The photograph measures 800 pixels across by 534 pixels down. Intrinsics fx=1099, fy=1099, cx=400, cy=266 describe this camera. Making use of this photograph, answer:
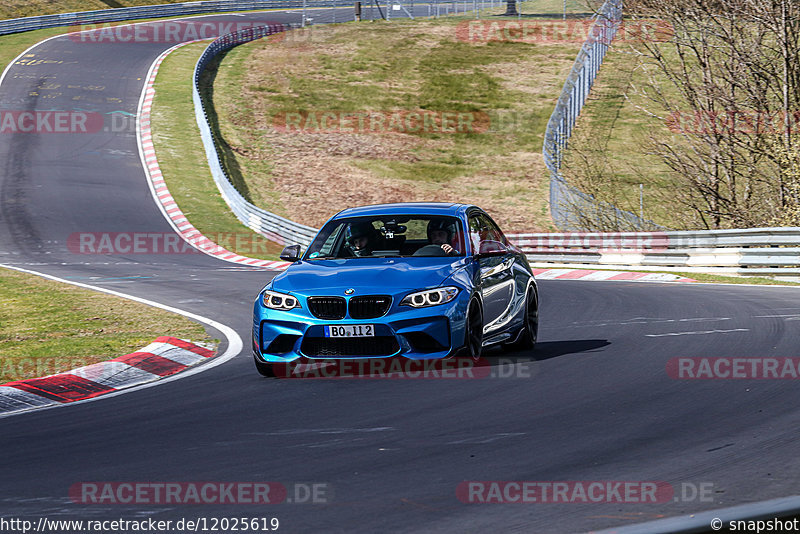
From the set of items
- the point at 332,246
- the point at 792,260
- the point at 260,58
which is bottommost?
the point at 792,260

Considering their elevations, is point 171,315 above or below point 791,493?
below

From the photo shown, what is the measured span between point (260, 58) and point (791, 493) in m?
60.1

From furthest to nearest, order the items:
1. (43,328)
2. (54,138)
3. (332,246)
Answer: (54,138)
(43,328)
(332,246)

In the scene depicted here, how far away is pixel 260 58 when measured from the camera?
207ft

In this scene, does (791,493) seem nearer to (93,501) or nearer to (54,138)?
(93,501)

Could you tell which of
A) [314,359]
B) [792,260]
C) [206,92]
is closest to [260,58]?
[206,92]

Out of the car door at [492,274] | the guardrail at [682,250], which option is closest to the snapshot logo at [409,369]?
the car door at [492,274]

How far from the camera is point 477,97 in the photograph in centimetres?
5631

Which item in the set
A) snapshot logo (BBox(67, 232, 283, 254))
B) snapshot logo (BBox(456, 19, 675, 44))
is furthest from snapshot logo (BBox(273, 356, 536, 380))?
snapshot logo (BBox(456, 19, 675, 44))

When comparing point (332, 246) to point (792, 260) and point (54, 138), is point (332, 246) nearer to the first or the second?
point (792, 260)

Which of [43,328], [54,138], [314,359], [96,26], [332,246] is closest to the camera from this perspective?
[314,359]

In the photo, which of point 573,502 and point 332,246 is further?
point 332,246

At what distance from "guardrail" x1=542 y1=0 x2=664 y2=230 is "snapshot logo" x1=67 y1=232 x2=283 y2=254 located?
8284 mm

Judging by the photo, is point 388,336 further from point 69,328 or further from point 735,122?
point 735,122
